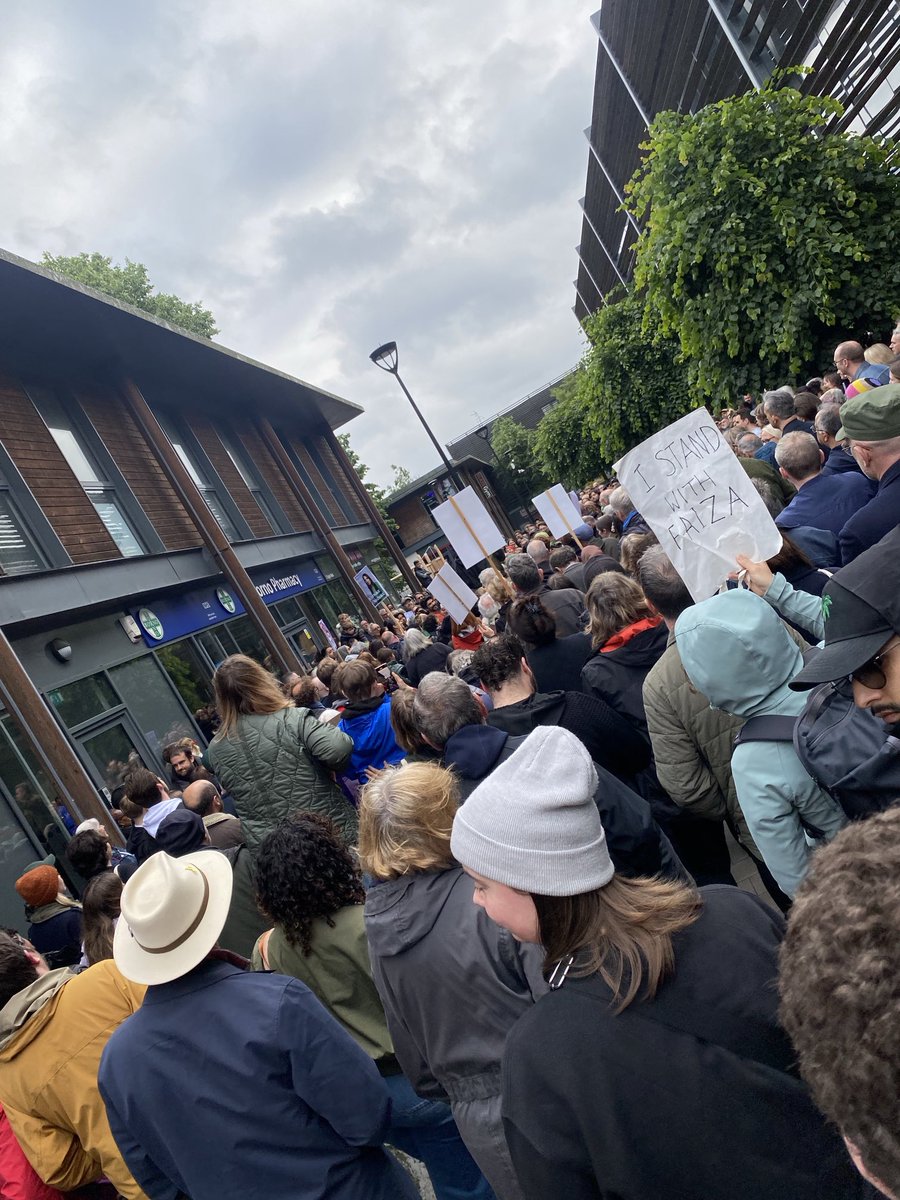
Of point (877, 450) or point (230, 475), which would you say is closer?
point (877, 450)

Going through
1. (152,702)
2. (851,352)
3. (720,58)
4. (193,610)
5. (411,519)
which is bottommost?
(851,352)

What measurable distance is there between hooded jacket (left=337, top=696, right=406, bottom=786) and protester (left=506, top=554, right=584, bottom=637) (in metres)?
1.35

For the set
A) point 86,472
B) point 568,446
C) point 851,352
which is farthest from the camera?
point 568,446

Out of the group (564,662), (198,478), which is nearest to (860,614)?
(564,662)

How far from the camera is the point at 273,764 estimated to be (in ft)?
14.6

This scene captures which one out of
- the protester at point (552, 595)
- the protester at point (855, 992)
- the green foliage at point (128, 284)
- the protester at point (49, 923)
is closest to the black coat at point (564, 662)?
the protester at point (552, 595)

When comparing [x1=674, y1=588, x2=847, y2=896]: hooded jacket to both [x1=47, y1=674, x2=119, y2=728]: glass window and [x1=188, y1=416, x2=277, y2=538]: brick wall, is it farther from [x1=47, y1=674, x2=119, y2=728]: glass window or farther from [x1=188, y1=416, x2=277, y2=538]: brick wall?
[x1=188, y1=416, x2=277, y2=538]: brick wall

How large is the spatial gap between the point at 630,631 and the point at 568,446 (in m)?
20.1

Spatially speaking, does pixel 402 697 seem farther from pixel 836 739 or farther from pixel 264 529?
pixel 264 529

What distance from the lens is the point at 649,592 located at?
3496 mm

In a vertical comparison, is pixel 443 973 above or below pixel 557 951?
below

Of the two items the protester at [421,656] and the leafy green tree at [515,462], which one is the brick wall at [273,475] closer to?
the protester at [421,656]

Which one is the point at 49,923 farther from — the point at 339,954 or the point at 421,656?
the point at 421,656

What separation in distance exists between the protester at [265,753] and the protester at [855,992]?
3.69 m
